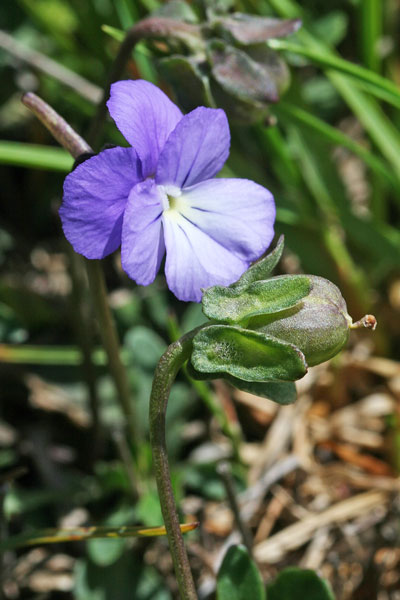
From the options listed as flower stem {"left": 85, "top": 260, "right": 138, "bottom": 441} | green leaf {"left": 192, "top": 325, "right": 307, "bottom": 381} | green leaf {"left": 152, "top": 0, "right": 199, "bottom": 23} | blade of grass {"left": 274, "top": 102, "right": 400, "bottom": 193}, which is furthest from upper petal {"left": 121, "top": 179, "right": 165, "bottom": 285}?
blade of grass {"left": 274, "top": 102, "right": 400, "bottom": 193}

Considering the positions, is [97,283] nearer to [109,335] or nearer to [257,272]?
[109,335]

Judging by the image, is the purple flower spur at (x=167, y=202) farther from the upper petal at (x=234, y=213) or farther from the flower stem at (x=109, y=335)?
the flower stem at (x=109, y=335)

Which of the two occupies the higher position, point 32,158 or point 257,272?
point 257,272

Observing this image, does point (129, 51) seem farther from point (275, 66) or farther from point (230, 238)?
point (230, 238)

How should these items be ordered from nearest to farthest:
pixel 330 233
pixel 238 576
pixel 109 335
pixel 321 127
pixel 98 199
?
1. pixel 98 199
2. pixel 238 576
3. pixel 109 335
4. pixel 321 127
5. pixel 330 233

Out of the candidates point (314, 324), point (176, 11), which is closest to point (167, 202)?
point (314, 324)

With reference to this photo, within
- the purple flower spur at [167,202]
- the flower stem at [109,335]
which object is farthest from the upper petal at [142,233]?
the flower stem at [109,335]

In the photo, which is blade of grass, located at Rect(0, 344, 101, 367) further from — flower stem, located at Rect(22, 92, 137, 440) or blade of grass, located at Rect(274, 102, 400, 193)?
blade of grass, located at Rect(274, 102, 400, 193)
